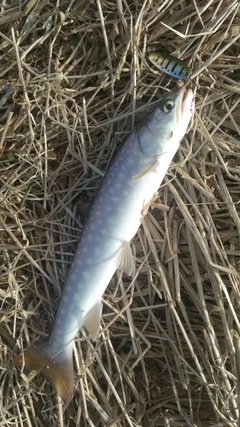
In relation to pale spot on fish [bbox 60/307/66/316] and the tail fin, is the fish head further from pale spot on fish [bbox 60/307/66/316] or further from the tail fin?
the tail fin

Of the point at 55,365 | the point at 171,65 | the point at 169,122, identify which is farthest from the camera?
the point at 55,365

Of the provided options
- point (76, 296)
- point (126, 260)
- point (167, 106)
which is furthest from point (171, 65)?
point (76, 296)

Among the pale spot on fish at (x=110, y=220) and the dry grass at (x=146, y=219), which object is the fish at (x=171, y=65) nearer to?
the dry grass at (x=146, y=219)

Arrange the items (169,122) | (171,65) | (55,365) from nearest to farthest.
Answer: (169,122), (171,65), (55,365)

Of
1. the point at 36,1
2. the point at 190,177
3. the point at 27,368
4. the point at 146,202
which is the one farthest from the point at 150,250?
the point at 36,1

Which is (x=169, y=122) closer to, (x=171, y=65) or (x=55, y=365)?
(x=171, y=65)

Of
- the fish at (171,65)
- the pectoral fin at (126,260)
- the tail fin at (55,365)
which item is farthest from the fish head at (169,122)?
the tail fin at (55,365)
